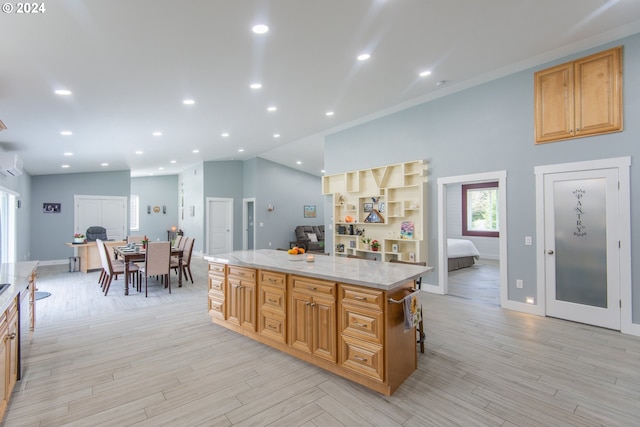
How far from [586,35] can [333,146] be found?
4.86 m

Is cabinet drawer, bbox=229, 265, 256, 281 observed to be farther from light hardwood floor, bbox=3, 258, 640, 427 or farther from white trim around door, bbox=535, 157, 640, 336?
white trim around door, bbox=535, 157, 640, 336

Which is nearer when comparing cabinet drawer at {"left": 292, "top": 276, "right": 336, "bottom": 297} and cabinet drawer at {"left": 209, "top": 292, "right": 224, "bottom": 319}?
cabinet drawer at {"left": 292, "top": 276, "right": 336, "bottom": 297}

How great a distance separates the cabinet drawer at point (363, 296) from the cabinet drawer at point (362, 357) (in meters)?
0.30

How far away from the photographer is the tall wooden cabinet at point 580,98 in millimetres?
3641

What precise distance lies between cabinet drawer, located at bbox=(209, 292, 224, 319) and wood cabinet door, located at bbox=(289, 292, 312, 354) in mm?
1190

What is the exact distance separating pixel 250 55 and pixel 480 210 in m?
9.00

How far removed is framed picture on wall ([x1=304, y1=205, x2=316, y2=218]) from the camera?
38.7 ft

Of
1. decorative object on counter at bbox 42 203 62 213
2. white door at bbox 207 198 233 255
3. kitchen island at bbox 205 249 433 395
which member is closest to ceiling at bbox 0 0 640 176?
kitchen island at bbox 205 249 433 395

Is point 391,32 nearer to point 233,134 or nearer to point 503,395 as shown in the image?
point 503,395

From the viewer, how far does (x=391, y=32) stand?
3076 millimetres

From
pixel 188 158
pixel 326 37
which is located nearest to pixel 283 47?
pixel 326 37

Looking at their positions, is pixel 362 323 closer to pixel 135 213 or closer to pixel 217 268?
pixel 217 268

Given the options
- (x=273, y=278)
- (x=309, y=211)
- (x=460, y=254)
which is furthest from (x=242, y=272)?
(x=309, y=211)

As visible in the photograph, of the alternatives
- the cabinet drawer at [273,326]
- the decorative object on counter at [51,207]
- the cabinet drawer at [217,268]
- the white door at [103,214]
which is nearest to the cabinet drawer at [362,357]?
the cabinet drawer at [273,326]
